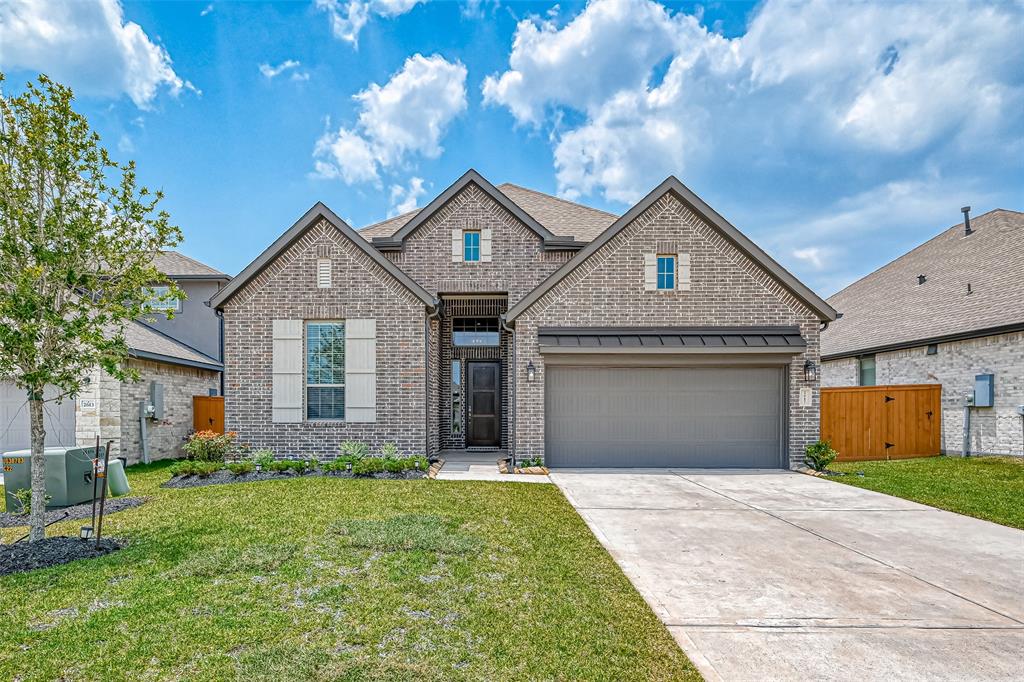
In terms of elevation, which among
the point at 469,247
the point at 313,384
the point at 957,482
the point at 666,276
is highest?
the point at 469,247

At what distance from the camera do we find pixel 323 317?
429 inches

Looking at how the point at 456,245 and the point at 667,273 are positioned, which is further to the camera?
the point at 456,245

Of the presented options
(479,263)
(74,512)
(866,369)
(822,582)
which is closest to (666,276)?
(479,263)

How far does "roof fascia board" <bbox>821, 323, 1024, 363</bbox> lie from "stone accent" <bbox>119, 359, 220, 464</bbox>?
19.8m

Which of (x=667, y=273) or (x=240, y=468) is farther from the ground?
(x=667, y=273)

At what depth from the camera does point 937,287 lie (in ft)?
52.2

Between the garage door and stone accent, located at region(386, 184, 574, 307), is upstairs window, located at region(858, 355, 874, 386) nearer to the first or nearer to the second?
stone accent, located at region(386, 184, 574, 307)

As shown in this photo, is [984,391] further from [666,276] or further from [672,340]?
[666,276]

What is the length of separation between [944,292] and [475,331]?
569 inches

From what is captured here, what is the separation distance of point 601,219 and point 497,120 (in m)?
4.35

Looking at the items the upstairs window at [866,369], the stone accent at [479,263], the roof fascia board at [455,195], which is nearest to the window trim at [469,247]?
the stone accent at [479,263]

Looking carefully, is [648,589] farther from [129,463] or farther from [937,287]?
[937,287]

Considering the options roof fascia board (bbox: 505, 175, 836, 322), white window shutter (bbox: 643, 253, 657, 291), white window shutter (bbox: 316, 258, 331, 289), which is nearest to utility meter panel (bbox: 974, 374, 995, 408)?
roof fascia board (bbox: 505, 175, 836, 322)

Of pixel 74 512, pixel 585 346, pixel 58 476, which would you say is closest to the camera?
pixel 74 512
